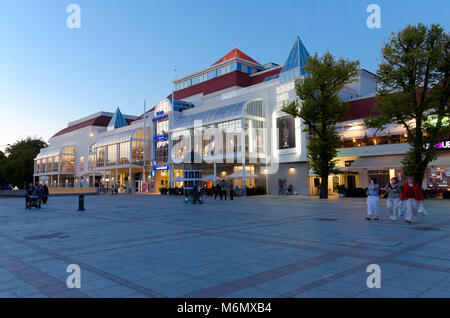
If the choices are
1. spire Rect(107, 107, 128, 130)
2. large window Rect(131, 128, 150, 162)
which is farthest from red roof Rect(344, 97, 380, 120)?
spire Rect(107, 107, 128, 130)

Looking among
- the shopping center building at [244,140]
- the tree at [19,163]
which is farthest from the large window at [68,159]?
the tree at [19,163]

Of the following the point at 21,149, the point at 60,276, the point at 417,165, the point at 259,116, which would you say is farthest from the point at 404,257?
the point at 21,149

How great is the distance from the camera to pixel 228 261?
6.30 m

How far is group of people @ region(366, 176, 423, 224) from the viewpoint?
11703 millimetres

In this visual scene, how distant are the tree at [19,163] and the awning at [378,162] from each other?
76702 millimetres

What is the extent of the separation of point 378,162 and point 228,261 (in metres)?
29.0

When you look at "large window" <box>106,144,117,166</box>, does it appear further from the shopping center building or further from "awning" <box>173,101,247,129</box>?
"awning" <box>173,101,247,129</box>

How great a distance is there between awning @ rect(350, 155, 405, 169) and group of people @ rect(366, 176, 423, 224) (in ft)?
60.6

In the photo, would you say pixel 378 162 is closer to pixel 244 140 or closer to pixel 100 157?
→ pixel 244 140

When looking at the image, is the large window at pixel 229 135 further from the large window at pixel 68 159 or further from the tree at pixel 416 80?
the large window at pixel 68 159

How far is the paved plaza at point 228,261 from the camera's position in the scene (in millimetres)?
4605

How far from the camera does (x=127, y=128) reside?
209 ft
